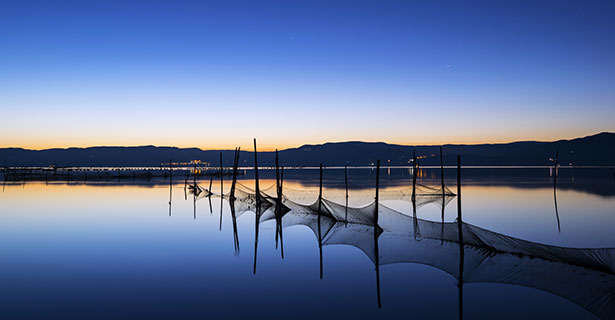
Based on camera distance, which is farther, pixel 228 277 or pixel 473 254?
pixel 473 254

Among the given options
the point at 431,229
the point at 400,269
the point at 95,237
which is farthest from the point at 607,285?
the point at 95,237

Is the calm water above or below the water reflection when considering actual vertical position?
below

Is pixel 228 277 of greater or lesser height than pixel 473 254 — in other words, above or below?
below

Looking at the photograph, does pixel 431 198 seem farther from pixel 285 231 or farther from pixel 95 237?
pixel 95 237

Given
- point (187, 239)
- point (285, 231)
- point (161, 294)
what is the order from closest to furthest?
point (161, 294), point (187, 239), point (285, 231)

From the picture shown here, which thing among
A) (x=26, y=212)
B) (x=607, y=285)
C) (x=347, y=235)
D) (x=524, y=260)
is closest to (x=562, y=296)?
(x=607, y=285)

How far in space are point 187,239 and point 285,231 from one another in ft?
11.8

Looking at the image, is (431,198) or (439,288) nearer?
(439,288)

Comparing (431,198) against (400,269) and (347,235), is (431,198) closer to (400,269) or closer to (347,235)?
(347,235)

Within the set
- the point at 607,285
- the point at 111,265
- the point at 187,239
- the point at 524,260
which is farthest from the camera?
the point at 187,239

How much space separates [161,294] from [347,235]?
22.7 ft

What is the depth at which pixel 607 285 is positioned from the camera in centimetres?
723

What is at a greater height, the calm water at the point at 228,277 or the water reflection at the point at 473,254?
the water reflection at the point at 473,254

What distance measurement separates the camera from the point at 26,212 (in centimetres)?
2155
